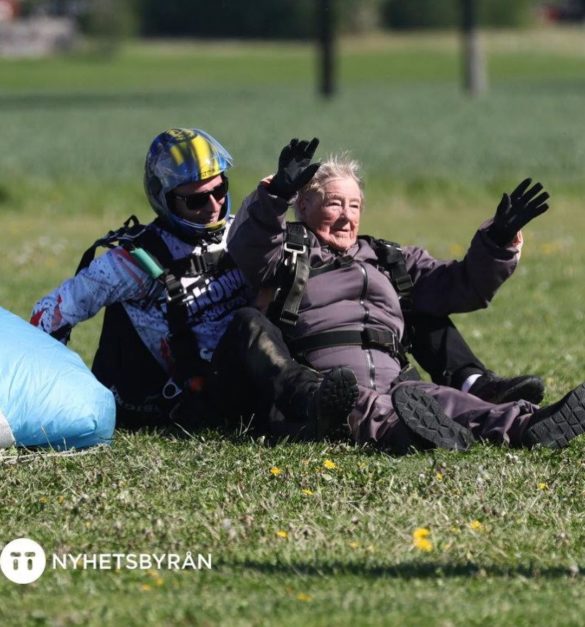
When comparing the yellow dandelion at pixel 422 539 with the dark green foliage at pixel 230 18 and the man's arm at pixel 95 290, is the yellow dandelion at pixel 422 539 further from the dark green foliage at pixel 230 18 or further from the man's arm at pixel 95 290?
the dark green foliage at pixel 230 18

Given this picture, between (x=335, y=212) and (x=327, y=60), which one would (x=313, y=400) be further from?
(x=327, y=60)

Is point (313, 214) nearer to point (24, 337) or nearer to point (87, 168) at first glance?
point (24, 337)

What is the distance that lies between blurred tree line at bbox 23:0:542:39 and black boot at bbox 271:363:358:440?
76.7 metres

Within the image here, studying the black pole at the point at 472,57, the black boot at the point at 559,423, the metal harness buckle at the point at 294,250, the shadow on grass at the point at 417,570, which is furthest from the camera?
the black pole at the point at 472,57

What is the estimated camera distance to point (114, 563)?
491cm

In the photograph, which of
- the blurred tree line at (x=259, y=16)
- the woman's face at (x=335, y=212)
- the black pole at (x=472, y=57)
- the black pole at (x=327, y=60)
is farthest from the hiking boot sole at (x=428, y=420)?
the blurred tree line at (x=259, y=16)

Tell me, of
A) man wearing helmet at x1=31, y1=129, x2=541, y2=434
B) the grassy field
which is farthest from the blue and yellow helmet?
the grassy field

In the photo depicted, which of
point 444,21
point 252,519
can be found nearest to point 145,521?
point 252,519

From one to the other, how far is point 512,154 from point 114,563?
20.2 m

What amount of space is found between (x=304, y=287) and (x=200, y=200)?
2.16ft

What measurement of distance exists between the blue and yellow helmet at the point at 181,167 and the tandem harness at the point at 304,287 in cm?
43

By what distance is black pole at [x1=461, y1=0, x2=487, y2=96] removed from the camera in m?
49.2

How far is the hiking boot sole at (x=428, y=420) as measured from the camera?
6.14 meters

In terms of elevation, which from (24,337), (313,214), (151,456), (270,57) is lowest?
(270,57)
